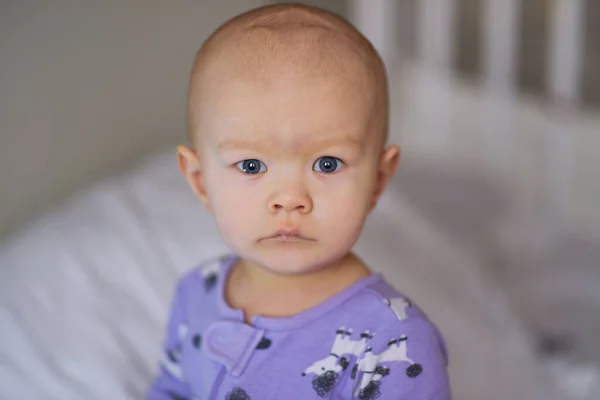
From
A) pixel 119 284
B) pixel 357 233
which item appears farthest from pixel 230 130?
pixel 119 284

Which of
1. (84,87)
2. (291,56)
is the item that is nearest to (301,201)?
(291,56)

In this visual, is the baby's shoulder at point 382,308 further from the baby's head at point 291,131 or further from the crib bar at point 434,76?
the crib bar at point 434,76

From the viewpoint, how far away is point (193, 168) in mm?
917

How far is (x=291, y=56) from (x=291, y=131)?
0.22ft

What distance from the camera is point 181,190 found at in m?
1.62

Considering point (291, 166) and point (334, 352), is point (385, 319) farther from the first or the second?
point (291, 166)

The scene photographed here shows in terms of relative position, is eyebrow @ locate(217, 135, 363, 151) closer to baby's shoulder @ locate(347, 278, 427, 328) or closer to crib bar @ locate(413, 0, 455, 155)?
baby's shoulder @ locate(347, 278, 427, 328)

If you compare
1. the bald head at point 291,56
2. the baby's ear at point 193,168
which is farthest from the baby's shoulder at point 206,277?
the bald head at point 291,56

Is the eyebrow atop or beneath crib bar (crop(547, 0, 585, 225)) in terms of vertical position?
atop

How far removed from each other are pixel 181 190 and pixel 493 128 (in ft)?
2.46

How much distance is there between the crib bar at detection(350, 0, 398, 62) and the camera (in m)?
1.98

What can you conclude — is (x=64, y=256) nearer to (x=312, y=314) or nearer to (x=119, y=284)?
(x=119, y=284)

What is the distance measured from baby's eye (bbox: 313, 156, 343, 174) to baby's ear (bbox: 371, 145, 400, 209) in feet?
0.25

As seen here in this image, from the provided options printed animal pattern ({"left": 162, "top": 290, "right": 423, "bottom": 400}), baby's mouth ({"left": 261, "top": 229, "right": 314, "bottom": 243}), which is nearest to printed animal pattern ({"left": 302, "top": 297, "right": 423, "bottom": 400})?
printed animal pattern ({"left": 162, "top": 290, "right": 423, "bottom": 400})
